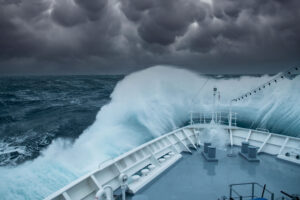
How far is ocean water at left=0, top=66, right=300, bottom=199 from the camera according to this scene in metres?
7.69

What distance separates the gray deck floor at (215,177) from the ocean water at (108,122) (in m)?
3.64

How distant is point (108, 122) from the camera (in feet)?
48.0

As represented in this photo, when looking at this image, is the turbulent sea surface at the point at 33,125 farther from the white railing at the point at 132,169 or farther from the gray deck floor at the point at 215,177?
the gray deck floor at the point at 215,177

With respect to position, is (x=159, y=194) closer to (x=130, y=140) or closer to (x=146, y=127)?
(x=130, y=140)

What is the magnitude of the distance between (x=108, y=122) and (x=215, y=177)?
10.3 m

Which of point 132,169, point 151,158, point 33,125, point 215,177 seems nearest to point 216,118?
point 215,177

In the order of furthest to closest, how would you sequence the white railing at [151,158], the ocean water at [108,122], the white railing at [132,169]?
the ocean water at [108,122]
the white railing at [151,158]
the white railing at [132,169]

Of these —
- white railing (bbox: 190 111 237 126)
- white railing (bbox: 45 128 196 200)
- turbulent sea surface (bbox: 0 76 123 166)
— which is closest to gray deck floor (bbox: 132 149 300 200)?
white railing (bbox: 45 128 196 200)

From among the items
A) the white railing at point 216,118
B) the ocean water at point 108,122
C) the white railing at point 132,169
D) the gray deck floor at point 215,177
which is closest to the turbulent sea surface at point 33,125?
the ocean water at point 108,122

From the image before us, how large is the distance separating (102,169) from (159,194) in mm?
1445

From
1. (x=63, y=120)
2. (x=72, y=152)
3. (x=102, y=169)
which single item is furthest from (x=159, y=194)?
(x=63, y=120)

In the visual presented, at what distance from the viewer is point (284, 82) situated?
2145 centimetres

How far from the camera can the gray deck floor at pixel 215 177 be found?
15.3 ft

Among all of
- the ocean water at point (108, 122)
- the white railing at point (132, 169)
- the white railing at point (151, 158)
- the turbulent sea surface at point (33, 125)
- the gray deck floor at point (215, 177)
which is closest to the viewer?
the white railing at point (132, 169)
